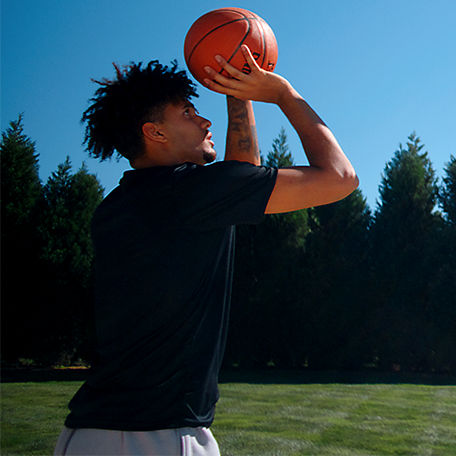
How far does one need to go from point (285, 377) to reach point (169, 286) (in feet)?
37.5

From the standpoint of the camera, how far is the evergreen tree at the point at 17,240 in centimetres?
1377

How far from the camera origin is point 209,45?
2.02 meters

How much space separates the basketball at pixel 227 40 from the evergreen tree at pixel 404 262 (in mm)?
12706

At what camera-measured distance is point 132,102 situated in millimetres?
1720

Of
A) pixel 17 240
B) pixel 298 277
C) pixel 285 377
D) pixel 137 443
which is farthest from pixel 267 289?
pixel 137 443

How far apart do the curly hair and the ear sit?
0.06 feet

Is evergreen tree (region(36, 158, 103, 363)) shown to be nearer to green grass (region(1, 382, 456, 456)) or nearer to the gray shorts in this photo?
green grass (region(1, 382, 456, 456))

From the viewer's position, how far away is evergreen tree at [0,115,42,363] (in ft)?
45.2

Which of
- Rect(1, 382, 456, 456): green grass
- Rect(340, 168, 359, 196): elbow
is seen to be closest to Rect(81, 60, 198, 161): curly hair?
Rect(340, 168, 359, 196): elbow

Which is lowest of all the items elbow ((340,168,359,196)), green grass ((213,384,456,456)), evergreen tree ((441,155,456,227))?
green grass ((213,384,456,456))

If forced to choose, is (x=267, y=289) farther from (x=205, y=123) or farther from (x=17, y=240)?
(x=205, y=123)

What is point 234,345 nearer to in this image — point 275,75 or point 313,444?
point 313,444

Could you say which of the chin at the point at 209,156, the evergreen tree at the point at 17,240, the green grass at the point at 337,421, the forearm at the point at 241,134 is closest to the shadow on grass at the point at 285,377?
the evergreen tree at the point at 17,240

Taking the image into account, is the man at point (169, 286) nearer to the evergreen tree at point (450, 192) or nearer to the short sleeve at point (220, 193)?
the short sleeve at point (220, 193)
